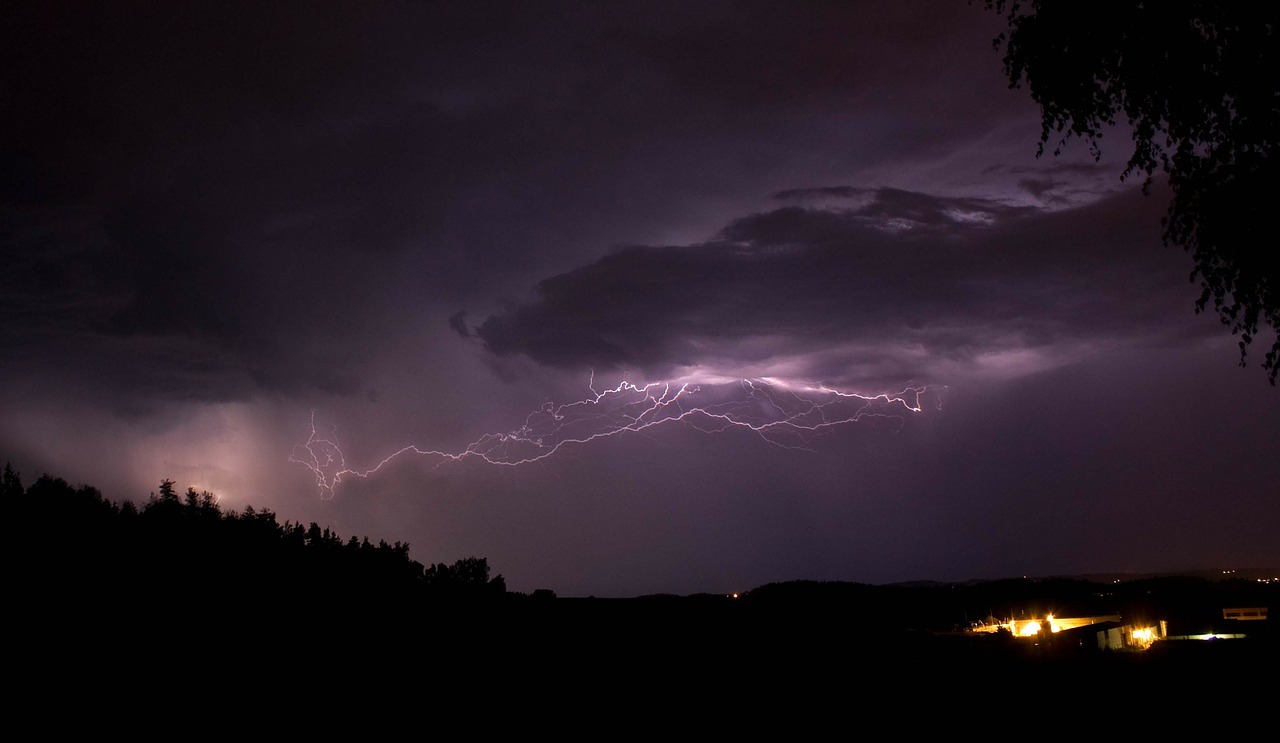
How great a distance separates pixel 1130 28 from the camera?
292 inches

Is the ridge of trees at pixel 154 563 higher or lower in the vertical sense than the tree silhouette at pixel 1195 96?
lower

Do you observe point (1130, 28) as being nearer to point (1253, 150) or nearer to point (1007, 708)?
point (1253, 150)

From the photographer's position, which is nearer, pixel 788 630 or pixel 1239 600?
pixel 788 630

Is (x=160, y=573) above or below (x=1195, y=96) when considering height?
below

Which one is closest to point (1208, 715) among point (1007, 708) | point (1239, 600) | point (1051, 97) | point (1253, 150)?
point (1007, 708)

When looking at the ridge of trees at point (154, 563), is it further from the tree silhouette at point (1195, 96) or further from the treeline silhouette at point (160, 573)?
the tree silhouette at point (1195, 96)

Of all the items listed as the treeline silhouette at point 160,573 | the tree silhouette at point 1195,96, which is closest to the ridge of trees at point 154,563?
the treeline silhouette at point 160,573

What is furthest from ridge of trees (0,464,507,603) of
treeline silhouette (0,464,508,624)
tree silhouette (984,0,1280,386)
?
tree silhouette (984,0,1280,386)

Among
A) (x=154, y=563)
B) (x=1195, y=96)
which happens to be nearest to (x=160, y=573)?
(x=154, y=563)

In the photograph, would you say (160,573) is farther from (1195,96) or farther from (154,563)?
(1195,96)

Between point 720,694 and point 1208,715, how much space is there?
4.69 m

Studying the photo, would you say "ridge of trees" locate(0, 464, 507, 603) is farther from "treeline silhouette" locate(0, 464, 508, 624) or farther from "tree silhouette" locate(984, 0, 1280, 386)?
"tree silhouette" locate(984, 0, 1280, 386)

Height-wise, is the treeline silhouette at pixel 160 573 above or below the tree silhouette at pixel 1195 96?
below

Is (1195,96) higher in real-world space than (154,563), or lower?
higher
